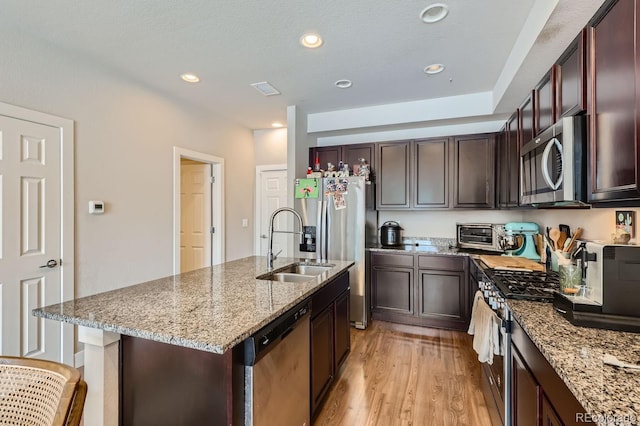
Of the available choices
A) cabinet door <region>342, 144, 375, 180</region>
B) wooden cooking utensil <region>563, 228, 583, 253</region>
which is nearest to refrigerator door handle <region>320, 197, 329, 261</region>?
cabinet door <region>342, 144, 375, 180</region>

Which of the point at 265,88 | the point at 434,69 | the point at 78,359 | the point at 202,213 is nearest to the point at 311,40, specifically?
the point at 265,88

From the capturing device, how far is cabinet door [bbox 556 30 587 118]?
144cm

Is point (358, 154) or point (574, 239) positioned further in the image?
point (358, 154)

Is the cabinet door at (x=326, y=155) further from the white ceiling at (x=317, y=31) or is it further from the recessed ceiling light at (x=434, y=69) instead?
the recessed ceiling light at (x=434, y=69)

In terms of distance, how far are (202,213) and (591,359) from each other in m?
4.28

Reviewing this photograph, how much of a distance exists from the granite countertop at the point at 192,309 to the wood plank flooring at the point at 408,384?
956 millimetres

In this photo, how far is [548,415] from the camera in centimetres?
107

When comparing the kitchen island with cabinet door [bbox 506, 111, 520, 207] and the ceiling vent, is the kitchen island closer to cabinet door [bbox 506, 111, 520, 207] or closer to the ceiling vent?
cabinet door [bbox 506, 111, 520, 207]

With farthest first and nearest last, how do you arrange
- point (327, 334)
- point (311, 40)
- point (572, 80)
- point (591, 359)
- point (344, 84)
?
point (344, 84)
point (311, 40)
point (327, 334)
point (572, 80)
point (591, 359)

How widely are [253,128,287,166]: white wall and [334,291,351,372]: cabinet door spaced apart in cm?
288

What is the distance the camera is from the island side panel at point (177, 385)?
1.18 metres

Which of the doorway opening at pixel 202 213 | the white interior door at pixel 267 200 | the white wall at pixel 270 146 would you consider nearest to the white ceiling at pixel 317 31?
the doorway opening at pixel 202 213

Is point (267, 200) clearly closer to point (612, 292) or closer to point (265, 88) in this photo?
point (265, 88)

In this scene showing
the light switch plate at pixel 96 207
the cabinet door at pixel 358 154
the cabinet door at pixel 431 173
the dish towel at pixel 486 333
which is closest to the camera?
the dish towel at pixel 486 333
